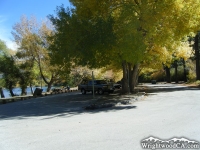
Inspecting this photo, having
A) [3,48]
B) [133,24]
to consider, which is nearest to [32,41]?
[3,48]

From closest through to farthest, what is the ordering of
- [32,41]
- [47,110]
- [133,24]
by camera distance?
[47,110] → [133,24] → [32,41]

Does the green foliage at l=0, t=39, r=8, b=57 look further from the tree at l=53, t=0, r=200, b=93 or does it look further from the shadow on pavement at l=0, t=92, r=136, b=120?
the shadow on pavement at l=0, t=92, r=136, b=120

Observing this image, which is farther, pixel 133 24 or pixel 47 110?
pixel 133 24

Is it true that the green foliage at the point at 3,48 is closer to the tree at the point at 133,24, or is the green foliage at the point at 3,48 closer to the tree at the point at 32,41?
the tree at the point at 32,41

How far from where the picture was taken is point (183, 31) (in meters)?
17.4

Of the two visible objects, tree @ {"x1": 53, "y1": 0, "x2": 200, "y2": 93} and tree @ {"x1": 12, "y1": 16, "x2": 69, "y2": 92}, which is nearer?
tree @ {"x1": 53, "y1": 0, "x2": 200, "y2": 93}

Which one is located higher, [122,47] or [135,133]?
[122,47]

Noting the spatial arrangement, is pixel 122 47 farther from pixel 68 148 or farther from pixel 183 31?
pixel 68 148

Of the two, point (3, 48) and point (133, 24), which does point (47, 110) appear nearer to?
point (133, 24)

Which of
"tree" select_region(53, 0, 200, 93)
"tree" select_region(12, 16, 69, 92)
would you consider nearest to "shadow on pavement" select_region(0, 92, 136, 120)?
"tree" select_region(53, 0, 200, 93)

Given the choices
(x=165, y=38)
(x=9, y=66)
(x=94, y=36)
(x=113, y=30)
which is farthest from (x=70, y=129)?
(x=9, y=66)

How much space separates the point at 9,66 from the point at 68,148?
33.0 meters

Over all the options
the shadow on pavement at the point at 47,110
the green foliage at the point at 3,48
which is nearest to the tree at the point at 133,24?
the shadow on pavement at the point at 47,110

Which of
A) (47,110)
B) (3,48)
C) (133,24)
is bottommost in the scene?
(47,110)
